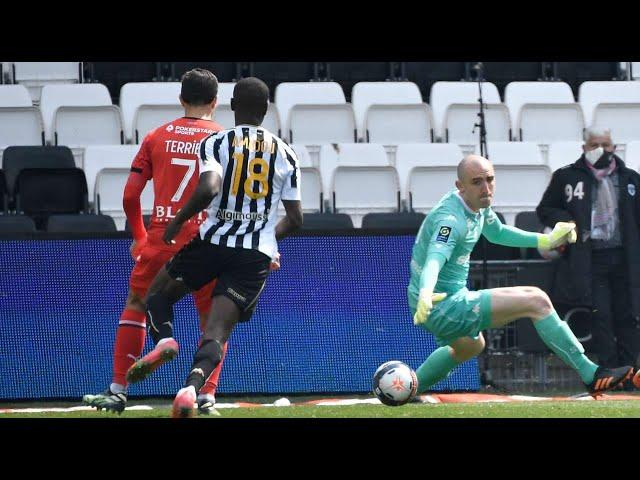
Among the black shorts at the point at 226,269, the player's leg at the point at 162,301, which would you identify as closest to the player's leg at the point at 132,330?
the player's leg at the point at 162,301

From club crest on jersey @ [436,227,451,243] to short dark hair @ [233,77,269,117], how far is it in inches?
57.7

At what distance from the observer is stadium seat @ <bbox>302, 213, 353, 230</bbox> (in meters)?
12.1

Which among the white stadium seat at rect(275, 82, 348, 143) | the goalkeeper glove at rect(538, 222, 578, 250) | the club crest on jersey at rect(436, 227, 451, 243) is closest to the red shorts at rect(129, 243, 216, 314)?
the club crest on jersey at rect(436, 227, 451, 243)

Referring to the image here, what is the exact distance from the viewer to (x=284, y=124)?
14352 millimetres

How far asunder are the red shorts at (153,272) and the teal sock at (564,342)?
2.23 m

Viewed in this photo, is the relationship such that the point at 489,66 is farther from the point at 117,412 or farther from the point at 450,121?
the point at 117,412

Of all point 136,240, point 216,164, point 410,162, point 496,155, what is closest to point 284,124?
point 410,162

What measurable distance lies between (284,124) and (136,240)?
6.03 meters

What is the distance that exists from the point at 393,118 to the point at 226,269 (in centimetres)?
739

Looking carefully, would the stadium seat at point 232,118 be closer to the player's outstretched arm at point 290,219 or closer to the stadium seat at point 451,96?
the stadium seat at point 451,96

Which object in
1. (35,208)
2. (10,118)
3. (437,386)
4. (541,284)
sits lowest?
(437,386)

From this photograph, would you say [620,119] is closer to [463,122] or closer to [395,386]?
[463,122]

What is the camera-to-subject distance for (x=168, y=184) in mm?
8227

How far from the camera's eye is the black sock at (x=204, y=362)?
7.09m
